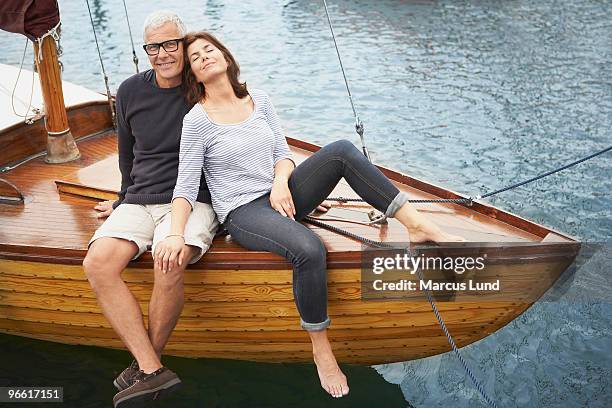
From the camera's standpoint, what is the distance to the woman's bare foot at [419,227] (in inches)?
115

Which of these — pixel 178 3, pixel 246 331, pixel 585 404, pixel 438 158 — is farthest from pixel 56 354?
pixel 178 3

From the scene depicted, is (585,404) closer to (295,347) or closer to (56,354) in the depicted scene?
(295,347)

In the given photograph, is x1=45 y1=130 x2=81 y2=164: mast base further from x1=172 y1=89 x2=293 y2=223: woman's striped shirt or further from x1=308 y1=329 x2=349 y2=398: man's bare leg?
x1=308 y1=329 x2=349 y2=398: man's bare leg

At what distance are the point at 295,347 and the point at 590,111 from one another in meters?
6.74

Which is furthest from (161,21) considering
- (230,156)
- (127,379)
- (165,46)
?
(127,379)

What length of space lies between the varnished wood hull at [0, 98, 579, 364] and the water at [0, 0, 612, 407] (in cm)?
37

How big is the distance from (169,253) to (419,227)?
102 cm

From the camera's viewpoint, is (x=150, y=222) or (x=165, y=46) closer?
(x=165, y=46)

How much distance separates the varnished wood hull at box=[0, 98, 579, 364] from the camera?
3064 mm

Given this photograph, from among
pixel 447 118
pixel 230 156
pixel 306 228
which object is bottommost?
pixel 447 118

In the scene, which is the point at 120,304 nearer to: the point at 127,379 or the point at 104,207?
the point at 127,379

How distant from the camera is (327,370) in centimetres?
291

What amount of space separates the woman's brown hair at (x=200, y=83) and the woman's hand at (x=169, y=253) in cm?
61

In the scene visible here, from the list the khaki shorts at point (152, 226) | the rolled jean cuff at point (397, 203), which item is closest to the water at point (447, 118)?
the khaki shorts at point (152, 226)
